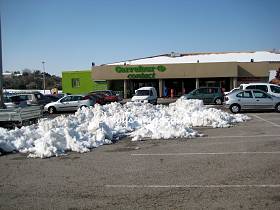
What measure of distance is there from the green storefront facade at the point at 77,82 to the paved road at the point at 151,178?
1924 inches

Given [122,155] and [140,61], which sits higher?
[140,61]

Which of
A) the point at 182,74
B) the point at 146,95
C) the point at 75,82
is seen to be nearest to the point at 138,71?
the point at 182,74

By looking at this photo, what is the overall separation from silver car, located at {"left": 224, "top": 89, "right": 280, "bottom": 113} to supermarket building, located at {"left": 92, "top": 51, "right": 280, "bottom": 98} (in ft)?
92.0

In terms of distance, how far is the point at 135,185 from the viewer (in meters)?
7.55

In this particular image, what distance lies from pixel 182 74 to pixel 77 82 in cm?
1684

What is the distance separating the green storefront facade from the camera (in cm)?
6062

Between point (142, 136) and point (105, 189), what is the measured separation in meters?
6.62

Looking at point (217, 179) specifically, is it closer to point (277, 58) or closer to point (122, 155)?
point (122, 155)

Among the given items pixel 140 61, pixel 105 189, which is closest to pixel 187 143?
pixel 105 189

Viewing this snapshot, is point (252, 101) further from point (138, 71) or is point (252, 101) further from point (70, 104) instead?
point (138, 71)

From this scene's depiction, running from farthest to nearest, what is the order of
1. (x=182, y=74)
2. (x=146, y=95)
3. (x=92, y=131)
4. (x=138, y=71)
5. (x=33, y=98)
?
(x=138, y=71) < (x=182, y=74) < (x=146, y=95) < (x=33, y=98) < (x=92, y=131)

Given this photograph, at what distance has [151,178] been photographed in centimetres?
803

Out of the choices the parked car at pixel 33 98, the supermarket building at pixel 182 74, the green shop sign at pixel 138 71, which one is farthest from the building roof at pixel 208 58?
the parked car at pixel 33 98

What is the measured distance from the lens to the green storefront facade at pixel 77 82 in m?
60.6
